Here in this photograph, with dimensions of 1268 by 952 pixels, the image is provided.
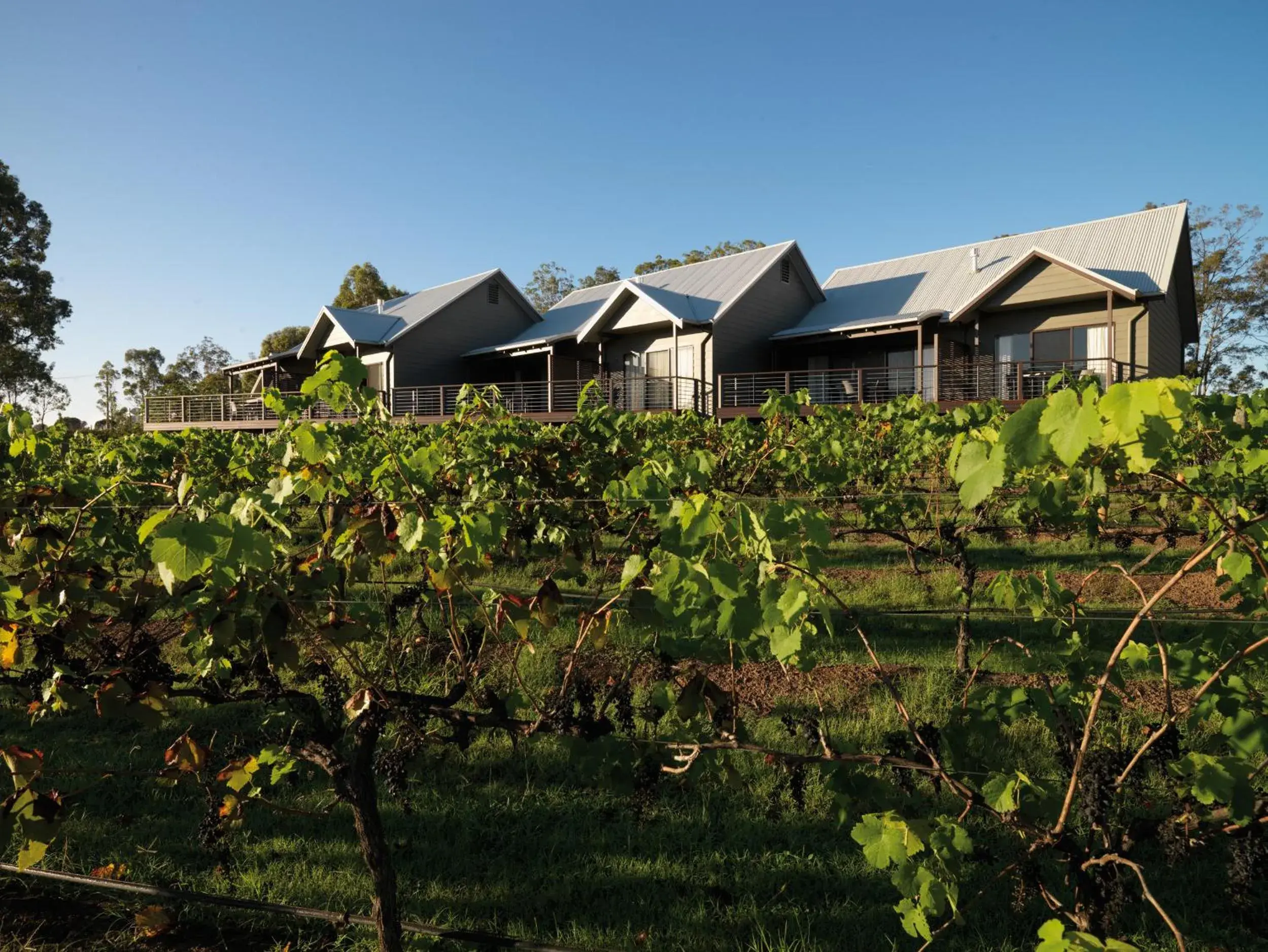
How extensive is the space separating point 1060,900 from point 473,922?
2.18 metres

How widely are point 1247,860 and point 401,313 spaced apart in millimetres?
30906

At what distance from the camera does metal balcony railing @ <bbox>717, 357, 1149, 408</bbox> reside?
61.7 feet

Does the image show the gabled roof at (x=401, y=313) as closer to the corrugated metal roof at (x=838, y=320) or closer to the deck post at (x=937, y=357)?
the corrugated metal roof at (x=838, y=320)

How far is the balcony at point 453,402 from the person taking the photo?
2314 cm

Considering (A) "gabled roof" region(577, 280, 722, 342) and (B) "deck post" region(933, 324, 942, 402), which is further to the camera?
(A) "gabled roof" region(577, 280, 722, 342)

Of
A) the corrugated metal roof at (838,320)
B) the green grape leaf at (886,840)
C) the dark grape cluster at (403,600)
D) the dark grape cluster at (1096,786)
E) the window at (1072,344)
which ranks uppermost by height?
the corrugated metal roof at (838,320)

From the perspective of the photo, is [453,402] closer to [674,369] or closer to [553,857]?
[674,369]

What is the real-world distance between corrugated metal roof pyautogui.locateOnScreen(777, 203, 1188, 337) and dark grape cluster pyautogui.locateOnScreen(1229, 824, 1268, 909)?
19.9m

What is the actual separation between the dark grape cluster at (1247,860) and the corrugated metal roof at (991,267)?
19.9 meters

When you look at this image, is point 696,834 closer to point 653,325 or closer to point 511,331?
point 653,325

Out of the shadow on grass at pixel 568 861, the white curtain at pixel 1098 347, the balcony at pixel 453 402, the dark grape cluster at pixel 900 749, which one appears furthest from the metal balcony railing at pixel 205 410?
the dark grape cluster at pixel 900 749

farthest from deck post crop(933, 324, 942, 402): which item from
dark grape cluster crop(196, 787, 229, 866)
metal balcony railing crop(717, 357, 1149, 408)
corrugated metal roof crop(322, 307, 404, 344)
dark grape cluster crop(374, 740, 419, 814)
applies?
dark grape cluster crop(196, 787, 229, 866)

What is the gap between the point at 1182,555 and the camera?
311 inches

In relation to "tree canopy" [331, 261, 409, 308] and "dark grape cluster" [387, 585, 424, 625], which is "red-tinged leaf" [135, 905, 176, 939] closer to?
"dark grape cluster" [387, 585, 424, 625]
